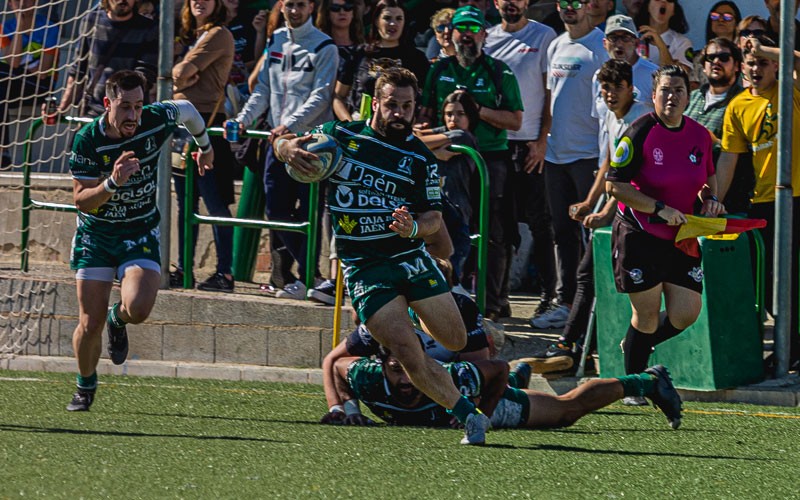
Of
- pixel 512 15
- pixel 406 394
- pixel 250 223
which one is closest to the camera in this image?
pixel 406 394

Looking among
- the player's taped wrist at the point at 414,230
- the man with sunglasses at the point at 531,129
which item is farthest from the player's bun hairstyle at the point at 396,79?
the man with sunglasses at the point at 531,129

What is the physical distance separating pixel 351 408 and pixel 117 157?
2.07m

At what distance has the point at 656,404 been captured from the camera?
779 centimetres

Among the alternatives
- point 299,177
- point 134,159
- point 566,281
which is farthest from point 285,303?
point 299,177

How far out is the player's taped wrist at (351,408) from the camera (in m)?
7.96

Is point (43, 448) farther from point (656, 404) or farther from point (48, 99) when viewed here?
point (48, 99)

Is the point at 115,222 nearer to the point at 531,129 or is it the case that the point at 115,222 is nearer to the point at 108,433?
the point at 108,433

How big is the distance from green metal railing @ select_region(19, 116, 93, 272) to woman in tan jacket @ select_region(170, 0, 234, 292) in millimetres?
862

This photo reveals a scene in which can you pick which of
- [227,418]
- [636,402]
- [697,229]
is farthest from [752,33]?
[227,418]

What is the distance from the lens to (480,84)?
10.6m

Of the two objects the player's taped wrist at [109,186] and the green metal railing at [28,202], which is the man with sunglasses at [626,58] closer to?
the player's taped wrist at [109,186]

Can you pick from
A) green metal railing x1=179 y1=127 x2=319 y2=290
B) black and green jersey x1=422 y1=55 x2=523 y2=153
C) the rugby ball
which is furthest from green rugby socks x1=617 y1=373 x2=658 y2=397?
green metal railing x1=179 y1=127 x2=319 y2=290

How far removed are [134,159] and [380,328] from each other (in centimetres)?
188

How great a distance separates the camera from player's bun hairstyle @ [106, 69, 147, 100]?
8.49 metres
